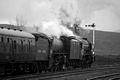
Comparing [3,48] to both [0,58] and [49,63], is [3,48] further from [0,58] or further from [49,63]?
[49,63]

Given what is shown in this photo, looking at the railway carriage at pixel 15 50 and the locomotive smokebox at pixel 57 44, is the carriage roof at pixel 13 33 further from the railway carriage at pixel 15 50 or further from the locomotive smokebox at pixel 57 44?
the locomotive smokebox at pixel 57 44

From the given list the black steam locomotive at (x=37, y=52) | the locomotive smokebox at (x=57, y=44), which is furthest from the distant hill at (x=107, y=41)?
the locomotive smokebox at (x=57, y=44)

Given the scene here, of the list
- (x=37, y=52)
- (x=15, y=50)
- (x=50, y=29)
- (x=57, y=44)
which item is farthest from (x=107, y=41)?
(x=15, y=50)

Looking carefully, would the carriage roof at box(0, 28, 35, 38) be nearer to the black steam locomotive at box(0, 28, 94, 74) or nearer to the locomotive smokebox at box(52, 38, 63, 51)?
the black steam locomotive at box(0, 28, 94, 74)

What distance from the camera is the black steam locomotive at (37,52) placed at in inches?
767

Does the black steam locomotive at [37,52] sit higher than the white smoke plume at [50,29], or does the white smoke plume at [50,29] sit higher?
the white smoke plume at [50,29]

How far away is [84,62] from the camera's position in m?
34.7

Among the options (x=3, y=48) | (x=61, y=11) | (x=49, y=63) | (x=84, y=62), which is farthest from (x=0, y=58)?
(x=61, y=11)

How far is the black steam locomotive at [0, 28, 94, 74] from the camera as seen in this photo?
1948 cm

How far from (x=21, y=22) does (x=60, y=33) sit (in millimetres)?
28452

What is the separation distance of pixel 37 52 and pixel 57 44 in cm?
462

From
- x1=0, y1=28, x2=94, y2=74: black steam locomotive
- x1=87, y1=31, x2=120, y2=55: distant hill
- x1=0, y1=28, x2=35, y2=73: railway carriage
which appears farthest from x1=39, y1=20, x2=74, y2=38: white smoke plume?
x1=87, y1=31, x2=120, y2=55: distant hill

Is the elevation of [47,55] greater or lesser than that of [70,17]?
lesser

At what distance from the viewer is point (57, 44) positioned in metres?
27.8
